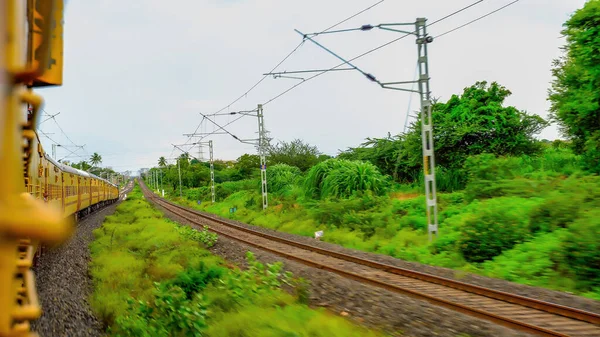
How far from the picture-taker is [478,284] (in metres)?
10.1

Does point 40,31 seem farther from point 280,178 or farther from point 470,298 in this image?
point 280,178

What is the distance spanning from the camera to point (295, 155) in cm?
4722

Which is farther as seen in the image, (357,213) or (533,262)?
(357,213)

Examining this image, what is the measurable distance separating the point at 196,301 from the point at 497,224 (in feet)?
30.1

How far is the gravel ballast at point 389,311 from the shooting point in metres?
6.87

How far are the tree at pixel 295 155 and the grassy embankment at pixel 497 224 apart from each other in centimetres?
2028

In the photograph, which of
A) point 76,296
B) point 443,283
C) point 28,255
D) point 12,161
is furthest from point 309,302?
point 12,161

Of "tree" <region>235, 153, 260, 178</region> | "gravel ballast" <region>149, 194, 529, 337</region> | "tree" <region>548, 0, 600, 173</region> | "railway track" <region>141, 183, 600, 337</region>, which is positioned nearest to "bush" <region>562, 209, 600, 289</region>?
"railway track" <region>141, 183, 600, 337</region>

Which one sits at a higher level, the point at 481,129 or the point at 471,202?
the point at 481,129

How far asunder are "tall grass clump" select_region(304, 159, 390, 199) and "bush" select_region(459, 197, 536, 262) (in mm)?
10260

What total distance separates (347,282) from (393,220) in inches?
366

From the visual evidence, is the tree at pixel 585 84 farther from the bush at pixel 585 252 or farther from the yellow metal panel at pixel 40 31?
the yellow metal panel at pixel 40 31

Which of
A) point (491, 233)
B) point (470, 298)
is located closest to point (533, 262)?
point (491, 233)

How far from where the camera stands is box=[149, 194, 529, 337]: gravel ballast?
6871 mm
